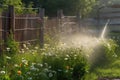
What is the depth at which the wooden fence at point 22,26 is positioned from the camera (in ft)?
39.5

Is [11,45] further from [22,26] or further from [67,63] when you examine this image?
[67,63]

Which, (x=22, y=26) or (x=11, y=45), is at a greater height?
(x=22, y=26)

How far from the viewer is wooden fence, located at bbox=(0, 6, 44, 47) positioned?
39.5ft

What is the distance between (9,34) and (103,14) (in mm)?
21874

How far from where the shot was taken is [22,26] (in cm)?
1348

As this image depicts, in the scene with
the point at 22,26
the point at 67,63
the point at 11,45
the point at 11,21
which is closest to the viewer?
the point at 67,63

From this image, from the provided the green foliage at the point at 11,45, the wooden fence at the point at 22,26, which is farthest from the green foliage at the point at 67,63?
the wooden fence at the point at 22,26

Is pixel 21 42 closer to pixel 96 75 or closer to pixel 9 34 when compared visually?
pixel 9 34

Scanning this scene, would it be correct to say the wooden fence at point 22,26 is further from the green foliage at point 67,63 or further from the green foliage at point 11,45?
the green foliage at point 67,63

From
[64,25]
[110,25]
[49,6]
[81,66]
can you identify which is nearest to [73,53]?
[81,66]

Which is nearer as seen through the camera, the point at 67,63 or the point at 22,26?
the point at 67,63

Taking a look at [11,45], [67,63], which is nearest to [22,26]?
[11,45]

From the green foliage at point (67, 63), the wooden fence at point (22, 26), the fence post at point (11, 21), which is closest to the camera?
the green foliage at point (67, 63)

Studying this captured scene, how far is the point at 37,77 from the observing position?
328 inches
